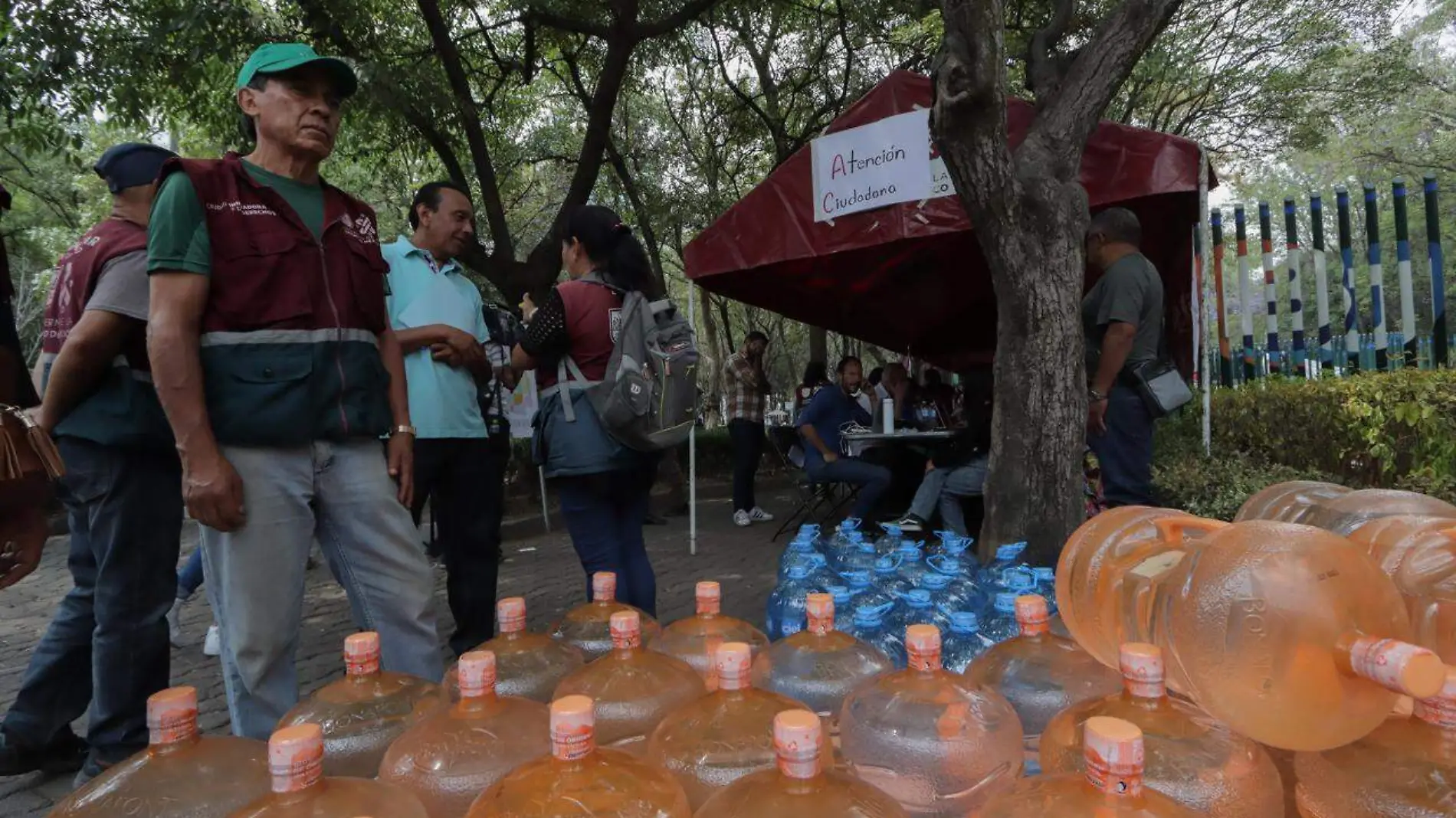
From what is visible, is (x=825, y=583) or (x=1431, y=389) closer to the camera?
(x=825, y=583)

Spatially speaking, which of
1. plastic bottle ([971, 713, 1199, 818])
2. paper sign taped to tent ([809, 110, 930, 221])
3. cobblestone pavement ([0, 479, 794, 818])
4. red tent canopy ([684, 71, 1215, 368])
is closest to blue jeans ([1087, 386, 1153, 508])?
red tent canopy ([684, 71, 1215, 368])

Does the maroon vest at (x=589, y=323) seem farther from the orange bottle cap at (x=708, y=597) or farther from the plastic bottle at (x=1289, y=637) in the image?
the plastic bottle at (x=1289, y=637)

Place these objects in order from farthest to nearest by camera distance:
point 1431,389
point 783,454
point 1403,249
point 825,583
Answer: point 783,454, point 1403,249, point 1431,389, point 825,583

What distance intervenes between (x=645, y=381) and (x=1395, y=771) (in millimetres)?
2179

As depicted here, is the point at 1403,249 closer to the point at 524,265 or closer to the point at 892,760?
the point at 524,265

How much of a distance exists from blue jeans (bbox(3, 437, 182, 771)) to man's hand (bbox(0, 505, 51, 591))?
15.6 inches

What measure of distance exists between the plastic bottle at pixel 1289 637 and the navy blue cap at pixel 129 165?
297 centimetres

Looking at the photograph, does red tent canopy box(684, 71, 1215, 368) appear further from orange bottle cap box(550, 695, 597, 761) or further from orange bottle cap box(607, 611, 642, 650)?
orange bottle cap box(550, 695, 597, 761)

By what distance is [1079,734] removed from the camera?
130cm

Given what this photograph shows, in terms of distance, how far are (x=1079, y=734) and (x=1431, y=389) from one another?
4.78 m

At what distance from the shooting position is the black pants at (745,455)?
7641 millimetres

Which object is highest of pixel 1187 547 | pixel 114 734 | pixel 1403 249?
pixel 1403 249

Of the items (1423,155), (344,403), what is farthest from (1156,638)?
(1423,155)

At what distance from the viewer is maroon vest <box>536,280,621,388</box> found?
9.27 feet
